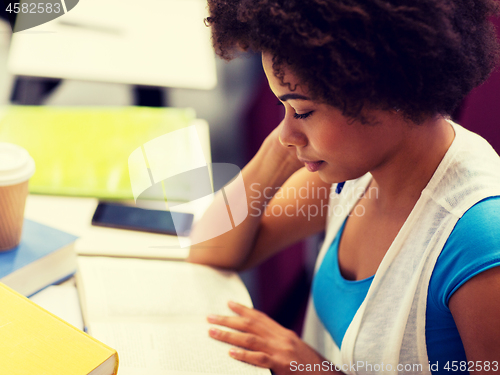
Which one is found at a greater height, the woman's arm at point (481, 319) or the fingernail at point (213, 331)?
the woman's arm at point (481, 319)

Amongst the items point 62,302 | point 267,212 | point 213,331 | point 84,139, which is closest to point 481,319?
point 213,331

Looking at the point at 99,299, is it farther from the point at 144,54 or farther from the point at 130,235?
the point at 144,54

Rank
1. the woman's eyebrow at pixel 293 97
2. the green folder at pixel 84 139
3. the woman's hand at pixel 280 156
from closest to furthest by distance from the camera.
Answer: the woman's eyebrow at pixel 293 97 < the woman's hand at pixel 280 156 < the green folder at pixel 84 139

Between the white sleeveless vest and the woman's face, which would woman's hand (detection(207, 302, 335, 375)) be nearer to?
the white sleeveless vest

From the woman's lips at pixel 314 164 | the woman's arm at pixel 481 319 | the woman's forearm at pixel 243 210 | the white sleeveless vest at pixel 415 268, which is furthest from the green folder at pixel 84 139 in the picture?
the woman's arm at pixel 481 319

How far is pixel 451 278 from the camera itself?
54cm

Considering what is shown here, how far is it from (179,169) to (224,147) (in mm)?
245

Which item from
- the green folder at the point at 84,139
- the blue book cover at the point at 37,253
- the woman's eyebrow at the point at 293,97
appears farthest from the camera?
the green folder at the point at 84,139

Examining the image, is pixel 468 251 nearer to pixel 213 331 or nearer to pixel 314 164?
pixel 314 164

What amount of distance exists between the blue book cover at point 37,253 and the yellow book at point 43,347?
15 centimetres

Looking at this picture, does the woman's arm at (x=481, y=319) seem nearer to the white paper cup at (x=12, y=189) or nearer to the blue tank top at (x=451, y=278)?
the blue tank top at (x=451, y=278)

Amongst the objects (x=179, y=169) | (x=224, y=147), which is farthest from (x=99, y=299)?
(x=224, y=147)

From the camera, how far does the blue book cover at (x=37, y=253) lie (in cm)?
64

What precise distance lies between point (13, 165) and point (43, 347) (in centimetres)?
28
